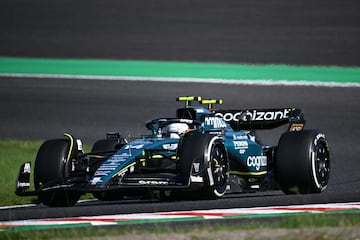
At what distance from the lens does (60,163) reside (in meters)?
10.9

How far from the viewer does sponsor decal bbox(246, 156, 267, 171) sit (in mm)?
11672

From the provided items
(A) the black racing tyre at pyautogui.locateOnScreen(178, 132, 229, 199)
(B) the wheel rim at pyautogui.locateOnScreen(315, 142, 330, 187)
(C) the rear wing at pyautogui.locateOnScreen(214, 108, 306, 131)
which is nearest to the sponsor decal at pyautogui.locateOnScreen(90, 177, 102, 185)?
(A) the black racing tyre at pyautogui.locateOnScreen(178, 132, 229, 199)

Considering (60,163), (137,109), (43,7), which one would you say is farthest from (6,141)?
(43,7)

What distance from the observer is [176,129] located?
37.2ft

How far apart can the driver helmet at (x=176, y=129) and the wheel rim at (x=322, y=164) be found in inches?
60.1

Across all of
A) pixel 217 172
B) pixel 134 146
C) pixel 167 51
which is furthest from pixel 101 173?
pixel 167 51

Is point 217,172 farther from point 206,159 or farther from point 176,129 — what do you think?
point 176,129

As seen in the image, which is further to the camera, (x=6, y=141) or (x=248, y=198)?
(x=6, y=141)

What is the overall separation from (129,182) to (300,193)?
2.15 metres

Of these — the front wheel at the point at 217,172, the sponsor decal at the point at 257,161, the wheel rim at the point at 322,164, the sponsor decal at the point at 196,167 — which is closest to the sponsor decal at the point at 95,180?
the sponsor decal at the point at 196,167

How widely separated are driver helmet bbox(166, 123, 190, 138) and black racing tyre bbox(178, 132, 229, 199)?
672 mm

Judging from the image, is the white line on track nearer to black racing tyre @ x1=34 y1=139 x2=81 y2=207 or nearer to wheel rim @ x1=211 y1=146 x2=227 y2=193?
wheel rim @ x1=211 y1=146 x2=227 y2=193

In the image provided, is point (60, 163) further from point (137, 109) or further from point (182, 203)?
point (137, 109)

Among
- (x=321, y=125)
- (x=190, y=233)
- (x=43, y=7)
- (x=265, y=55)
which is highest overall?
(x=43, y=7)
